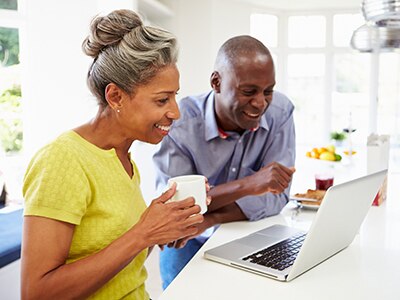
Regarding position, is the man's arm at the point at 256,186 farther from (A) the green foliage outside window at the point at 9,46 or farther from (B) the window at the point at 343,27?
(B) the window at the point at 343,27

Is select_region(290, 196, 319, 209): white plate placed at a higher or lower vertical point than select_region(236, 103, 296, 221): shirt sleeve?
lower

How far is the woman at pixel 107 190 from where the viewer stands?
98 centimetres

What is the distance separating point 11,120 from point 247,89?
2290 millimetres

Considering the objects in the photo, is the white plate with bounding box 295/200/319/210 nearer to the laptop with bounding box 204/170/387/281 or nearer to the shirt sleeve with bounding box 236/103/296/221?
the shirt sleeve with bounding box 236/103/296/221

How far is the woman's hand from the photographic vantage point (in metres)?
1.04

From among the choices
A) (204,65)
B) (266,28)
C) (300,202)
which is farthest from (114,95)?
(266,28)

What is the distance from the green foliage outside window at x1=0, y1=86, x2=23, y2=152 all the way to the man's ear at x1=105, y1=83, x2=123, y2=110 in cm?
238

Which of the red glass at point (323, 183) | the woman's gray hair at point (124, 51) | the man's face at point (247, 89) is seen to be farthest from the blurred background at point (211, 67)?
the man's face at point (247, 89)

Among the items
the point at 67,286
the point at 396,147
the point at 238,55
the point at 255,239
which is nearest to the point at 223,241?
the point at 255,239

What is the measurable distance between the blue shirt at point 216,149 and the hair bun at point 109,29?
588mm

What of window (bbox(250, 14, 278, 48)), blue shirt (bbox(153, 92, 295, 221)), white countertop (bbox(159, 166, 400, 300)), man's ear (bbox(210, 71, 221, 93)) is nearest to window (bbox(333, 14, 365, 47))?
window (bbox(250, 14, 278, 48))

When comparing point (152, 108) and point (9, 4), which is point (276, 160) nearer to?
point (152, 108)

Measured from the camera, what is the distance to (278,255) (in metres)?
1.23


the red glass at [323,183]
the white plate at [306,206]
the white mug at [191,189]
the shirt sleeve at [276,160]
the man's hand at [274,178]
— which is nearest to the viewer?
the white mug at [191,189]
